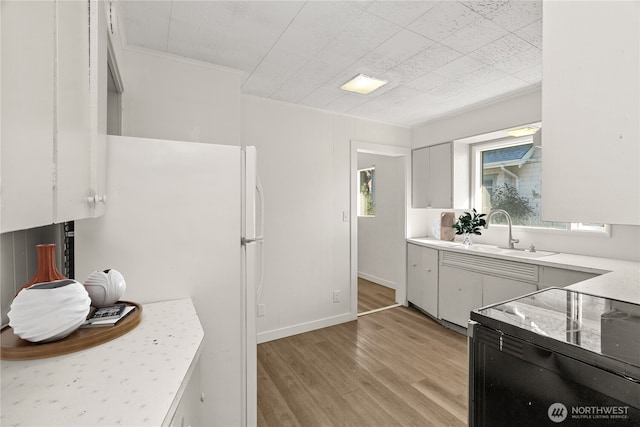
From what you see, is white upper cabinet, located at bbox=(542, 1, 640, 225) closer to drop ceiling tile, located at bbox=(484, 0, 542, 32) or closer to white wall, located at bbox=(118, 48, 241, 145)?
drop ceiling tile, located at bbox=(484, 0, 542, 32)

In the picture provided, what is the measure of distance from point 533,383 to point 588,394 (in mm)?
142

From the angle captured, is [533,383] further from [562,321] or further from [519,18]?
[519,18]

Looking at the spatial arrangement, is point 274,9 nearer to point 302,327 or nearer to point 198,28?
point 198,28

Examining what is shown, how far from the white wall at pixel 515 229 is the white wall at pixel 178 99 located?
8.10ft

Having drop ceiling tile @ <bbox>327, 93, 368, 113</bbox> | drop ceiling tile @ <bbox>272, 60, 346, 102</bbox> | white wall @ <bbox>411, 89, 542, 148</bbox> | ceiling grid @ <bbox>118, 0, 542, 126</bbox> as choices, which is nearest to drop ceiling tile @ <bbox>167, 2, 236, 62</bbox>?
ceiling grid @ <bbox>118, 0, 542, 126</bbox>

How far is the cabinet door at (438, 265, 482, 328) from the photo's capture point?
2830mm

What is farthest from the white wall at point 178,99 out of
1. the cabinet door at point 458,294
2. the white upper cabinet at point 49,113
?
the cabinet door at point 458,294

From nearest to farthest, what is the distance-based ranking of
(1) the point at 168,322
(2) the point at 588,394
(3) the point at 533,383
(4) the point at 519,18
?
(2) the point at 588,394
(3) the point at 533,383
(1) the point at 168,322
(4) the point at 519,18

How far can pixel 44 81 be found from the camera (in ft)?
2.10

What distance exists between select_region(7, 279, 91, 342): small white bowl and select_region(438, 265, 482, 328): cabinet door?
2994 millimetres

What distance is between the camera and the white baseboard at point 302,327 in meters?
2.88

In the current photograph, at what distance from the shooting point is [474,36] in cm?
185

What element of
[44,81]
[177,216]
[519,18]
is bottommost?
[177,216]

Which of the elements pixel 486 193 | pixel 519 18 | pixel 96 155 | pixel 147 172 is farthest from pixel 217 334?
pixel 486 193
